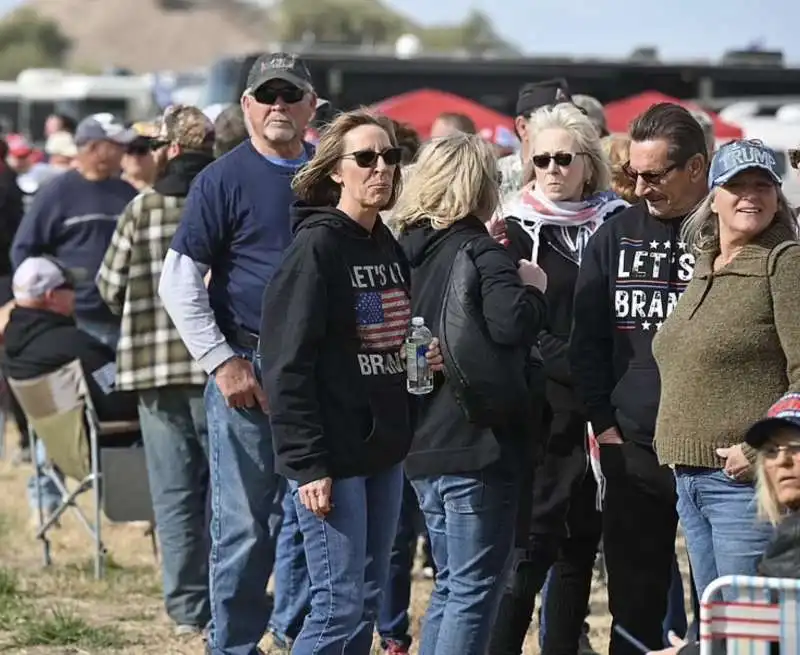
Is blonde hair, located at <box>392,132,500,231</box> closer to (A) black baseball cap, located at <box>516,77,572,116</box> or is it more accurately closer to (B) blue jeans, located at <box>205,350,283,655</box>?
(B) blue jeans, located at <box>205,350,283,655</box>

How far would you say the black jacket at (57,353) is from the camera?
823 cm

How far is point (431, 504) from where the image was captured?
5.44 m

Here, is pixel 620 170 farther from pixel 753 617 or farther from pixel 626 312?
pixel 753 617

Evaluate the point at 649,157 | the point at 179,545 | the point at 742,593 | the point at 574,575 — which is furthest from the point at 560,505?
the point at 742,593

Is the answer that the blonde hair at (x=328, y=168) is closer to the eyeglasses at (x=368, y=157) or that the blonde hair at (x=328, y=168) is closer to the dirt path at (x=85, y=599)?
the eyeglasses at (x=368, y=157)

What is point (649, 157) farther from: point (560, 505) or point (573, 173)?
point (560, 505)

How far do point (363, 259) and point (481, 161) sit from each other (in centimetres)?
48

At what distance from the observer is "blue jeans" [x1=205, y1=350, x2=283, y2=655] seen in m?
6.12

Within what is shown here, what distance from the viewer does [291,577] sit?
6719mm

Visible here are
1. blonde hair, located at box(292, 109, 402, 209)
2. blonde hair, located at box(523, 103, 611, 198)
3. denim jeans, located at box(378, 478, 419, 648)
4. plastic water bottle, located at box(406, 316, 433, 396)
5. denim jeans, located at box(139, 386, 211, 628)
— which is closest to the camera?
plastic water bottle, located at box(406, 316, 433, 396)

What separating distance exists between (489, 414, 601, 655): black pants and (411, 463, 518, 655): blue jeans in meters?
0.73

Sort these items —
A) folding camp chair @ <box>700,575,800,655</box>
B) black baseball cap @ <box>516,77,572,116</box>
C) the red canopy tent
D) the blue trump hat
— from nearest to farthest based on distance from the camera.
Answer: folding camp chair @ <box>700,575,800,655</box> < the blue trump hat < black baseball cap @ <box>516,77,572,116</box> < the red canopy tent

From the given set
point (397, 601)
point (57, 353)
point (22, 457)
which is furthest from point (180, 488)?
point (22, 457)

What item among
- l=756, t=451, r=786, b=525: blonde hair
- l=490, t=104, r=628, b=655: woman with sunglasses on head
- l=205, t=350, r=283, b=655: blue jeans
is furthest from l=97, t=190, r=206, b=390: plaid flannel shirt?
l=756, t=451, r=786, b=525: blonde hair
